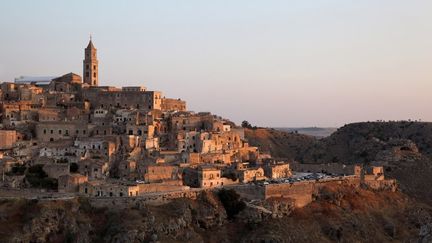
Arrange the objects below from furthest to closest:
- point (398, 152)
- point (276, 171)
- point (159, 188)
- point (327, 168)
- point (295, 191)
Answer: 1. point (398, 152)
2. point (327, 168)
3. point (276, 171)
4. point (295, 191)
5. point (159, 188)

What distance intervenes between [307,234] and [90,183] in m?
18.8

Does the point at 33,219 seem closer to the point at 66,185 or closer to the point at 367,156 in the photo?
the point at 66,185

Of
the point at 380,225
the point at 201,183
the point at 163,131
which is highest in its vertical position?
the point at 163,131

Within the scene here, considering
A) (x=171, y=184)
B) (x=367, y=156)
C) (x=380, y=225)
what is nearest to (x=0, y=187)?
(x=171, y=184)

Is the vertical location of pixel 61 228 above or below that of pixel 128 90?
below

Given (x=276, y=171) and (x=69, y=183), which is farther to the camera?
(x=276, y=171)

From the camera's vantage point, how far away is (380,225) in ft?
216

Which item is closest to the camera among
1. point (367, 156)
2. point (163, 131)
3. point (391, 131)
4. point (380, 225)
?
point (380, 225)

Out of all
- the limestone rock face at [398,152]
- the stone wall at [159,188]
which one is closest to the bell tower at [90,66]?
the stone wall at [159,188]

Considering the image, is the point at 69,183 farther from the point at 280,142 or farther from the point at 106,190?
the point at 280,142

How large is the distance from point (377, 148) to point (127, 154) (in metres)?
46.0

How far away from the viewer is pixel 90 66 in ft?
287

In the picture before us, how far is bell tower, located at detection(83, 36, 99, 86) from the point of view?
87.4 meters

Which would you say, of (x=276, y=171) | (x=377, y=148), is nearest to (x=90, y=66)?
(x=276, y=171)
